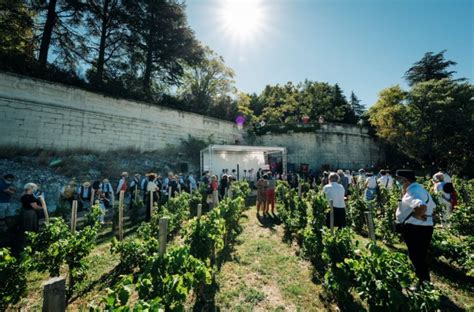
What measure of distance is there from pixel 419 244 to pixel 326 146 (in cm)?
2167

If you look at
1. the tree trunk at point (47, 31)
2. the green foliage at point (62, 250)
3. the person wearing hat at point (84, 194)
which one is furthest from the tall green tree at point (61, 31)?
the green foliage at point (62, 250)

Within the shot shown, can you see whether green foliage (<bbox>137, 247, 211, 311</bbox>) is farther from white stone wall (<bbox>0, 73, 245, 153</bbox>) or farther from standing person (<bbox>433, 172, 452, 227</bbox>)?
white stone wall (<bbox>0, 73, 245, 153</bbox>)

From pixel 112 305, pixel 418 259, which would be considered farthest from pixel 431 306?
pixel 112 305

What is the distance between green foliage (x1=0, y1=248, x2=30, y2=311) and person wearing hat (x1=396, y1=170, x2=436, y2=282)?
5.35 metres

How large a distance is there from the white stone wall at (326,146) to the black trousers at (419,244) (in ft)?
65.2

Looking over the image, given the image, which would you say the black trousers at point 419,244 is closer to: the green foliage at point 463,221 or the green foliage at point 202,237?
the green foliage at point 463,221

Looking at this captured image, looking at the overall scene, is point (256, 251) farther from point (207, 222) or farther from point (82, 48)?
point (82, 48)

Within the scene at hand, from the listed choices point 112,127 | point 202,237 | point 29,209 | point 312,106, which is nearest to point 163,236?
point 202,237

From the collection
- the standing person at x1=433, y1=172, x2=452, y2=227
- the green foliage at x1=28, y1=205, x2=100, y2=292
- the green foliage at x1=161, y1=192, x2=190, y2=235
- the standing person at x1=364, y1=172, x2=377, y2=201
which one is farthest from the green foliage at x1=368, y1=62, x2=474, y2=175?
the green foliage at x1=28, y1=205, x2=100, y2=292

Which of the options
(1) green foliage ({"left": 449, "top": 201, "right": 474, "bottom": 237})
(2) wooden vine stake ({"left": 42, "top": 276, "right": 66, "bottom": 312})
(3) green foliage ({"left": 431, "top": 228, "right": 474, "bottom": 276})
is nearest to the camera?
(2) wooden vine stake ({"left": 42, "top": 276, "right": 66, "bottom": 312})

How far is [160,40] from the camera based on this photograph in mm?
18766

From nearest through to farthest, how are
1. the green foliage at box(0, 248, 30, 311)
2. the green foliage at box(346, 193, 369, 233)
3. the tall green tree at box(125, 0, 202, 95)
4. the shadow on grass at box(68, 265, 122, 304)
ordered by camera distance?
the green foliage at box(0, 248, 30, 311)
the shadow on grass at box(68, 265, 122, 304)
the green foliage at box(346, 193, 369, 233)
the tall green tree at box(125, 0, 202, 95)

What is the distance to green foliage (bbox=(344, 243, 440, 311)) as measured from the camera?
7.73ft

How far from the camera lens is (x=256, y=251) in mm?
5727
